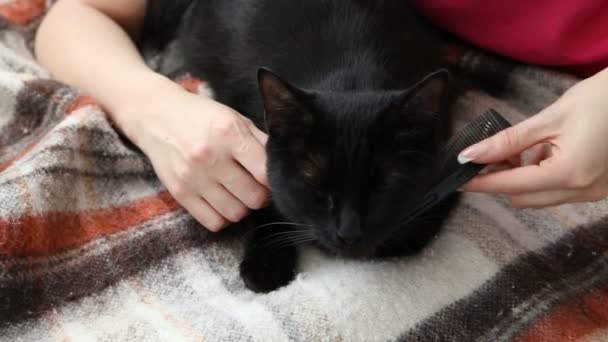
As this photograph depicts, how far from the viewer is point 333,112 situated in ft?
2.62

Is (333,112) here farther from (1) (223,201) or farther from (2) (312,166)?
(1) (223,201)

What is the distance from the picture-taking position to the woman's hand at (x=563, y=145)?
2.54 ft

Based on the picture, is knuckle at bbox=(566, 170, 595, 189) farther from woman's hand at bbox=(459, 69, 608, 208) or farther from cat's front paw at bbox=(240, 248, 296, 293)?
cat's front paw at bbox=(240, 248, 296, 293)

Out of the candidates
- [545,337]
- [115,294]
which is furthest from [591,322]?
[115,294]

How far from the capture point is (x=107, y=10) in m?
1.27

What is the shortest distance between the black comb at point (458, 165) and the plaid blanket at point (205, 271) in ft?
0.37

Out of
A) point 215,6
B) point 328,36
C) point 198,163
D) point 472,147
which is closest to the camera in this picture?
point 472,147

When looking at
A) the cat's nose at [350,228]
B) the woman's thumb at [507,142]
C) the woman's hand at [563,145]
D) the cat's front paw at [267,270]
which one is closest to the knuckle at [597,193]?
the woman's hand at [563,145]

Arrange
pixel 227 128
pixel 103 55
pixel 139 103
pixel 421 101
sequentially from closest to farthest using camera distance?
pixel 421 101 < pixel 227 128 < pixel 139 103 < pixel 103 55

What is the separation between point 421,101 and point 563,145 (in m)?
0.21

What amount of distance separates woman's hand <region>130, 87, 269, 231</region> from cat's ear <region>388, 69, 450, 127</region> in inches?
8.9

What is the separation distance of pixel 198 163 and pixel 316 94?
0.22m

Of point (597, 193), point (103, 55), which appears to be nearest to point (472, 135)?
point (597, 193)

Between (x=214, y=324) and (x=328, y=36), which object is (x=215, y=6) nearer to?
(x=328, y=36)
